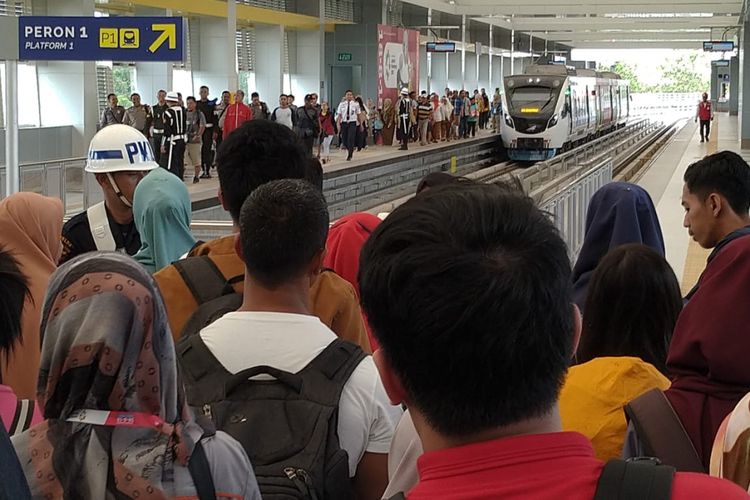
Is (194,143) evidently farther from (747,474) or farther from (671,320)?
(747,474)

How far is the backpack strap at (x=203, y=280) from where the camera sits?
322 cm

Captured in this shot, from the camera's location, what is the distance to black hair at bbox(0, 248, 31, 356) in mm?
2713

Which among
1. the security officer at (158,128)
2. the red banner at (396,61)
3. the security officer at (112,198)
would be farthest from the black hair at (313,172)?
the red banner at (396,61)

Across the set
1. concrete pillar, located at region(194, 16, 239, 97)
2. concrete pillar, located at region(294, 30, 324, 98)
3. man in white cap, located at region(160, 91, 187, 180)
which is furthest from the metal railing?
concrete pillar, located at region(294, 30, 324, 98)

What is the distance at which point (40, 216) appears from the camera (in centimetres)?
403

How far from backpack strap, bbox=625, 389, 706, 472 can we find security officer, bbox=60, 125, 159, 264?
121 inches

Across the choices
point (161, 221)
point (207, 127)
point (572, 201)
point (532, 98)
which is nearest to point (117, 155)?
point (161, 221)

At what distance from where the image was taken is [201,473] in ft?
6.65

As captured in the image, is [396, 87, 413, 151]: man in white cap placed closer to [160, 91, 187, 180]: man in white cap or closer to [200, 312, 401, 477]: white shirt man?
[160, 91, 187, 180]: man in white cap

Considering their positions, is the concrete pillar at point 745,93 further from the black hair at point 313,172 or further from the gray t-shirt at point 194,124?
the black hair at point 313,172

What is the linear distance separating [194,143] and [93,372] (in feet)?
63.9

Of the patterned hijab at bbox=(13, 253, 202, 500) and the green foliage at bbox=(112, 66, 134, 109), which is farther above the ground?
the green foliage at bbox=(112, 66, 134, 109)

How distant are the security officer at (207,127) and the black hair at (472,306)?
2010cm

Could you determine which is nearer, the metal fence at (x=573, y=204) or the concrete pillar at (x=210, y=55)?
the metal fence at (x=573, y=204)
